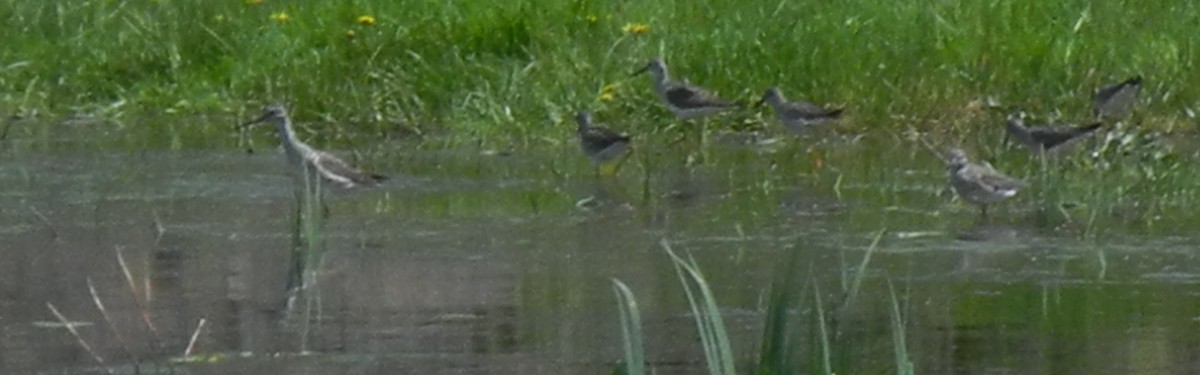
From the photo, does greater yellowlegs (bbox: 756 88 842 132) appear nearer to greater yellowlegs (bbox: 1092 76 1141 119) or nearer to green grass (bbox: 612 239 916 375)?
greater yellowlegs (bbox: 1092 76 1141 119)

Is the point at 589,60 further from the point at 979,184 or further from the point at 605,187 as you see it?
the point at 979,184

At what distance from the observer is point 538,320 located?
734cm

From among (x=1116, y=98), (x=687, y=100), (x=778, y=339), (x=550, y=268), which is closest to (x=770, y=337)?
(x=778, y=339)

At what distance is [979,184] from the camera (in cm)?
1009

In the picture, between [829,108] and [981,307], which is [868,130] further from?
[981,307]

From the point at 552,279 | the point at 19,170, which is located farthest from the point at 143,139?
the point at 552,279

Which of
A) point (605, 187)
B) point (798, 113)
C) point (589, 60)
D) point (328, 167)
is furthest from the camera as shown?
point (589, 60)

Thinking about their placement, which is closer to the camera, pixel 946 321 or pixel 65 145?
pixel 946 321

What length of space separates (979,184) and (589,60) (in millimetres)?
4661

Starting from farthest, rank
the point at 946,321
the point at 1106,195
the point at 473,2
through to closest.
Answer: the point at 473,2, the point at 1106,195, the point at 946,321

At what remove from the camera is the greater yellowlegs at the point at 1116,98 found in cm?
1241

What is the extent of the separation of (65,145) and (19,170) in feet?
4.89

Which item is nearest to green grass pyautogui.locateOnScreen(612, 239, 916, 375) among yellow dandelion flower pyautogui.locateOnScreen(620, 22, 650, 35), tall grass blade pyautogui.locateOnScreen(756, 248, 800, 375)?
tall grass blade pyautogui.locateOnScreen(756, 248, 800, 375)

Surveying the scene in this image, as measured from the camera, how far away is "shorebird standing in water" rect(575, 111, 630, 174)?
39.1 feet
